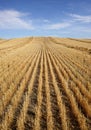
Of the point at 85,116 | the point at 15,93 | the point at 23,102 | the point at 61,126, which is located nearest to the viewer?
the point at 61,126

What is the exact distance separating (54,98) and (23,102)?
119 cm

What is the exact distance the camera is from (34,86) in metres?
9.51

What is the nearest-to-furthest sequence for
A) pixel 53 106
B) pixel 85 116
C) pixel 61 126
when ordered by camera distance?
pixel 61 126, pixel 85 116, pixel 53 106

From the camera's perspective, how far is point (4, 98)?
753 cm

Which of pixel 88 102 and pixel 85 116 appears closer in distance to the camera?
pixel 85 116

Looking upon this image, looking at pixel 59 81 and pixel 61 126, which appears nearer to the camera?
pixel 61 126

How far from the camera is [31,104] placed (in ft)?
23.3

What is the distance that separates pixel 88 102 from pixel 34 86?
3.16m

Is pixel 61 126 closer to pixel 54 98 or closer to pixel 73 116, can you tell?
pixel 73 116

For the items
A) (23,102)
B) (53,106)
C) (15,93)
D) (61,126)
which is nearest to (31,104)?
(23,102)

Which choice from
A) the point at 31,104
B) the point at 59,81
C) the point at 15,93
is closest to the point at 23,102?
the point at 31,104

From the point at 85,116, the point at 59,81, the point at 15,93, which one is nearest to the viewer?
the point at 85,116

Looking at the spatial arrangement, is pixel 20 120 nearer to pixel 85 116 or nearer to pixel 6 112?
pixel 6 112

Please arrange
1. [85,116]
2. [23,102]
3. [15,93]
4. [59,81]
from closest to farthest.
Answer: [85,116] → [23,102] → [15,93] → [59,81]
